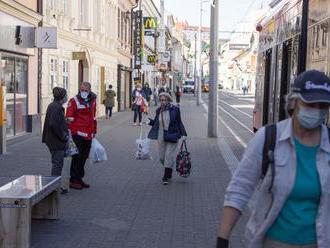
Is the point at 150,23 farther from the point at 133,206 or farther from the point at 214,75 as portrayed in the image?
the point at 133,206

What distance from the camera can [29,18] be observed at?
1775 cm

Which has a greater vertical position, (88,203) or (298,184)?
(298,184)

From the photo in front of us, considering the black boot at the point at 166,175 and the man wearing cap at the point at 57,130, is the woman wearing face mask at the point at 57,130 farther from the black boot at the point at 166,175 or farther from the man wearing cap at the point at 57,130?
the black boot at the point at 166,175

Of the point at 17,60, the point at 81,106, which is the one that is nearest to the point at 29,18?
the point at 17,60

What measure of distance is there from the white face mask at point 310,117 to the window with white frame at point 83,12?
23.2 metres

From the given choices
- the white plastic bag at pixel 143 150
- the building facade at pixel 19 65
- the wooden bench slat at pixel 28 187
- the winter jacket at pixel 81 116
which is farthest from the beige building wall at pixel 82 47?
the wooden bench slat at pixel 28 187

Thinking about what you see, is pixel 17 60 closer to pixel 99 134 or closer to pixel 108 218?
pixel 99 134

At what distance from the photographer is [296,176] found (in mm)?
3010

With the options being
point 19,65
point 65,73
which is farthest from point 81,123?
point 65,73

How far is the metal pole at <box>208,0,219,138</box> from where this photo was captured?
19.3 meters

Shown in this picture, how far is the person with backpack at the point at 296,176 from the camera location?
118 inches

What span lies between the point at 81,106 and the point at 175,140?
1.80m

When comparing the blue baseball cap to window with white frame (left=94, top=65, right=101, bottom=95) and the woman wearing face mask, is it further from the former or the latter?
window with white frame (left=94, top=65, right=101, bottom=95)

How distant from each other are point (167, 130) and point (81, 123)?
159 centimetres
